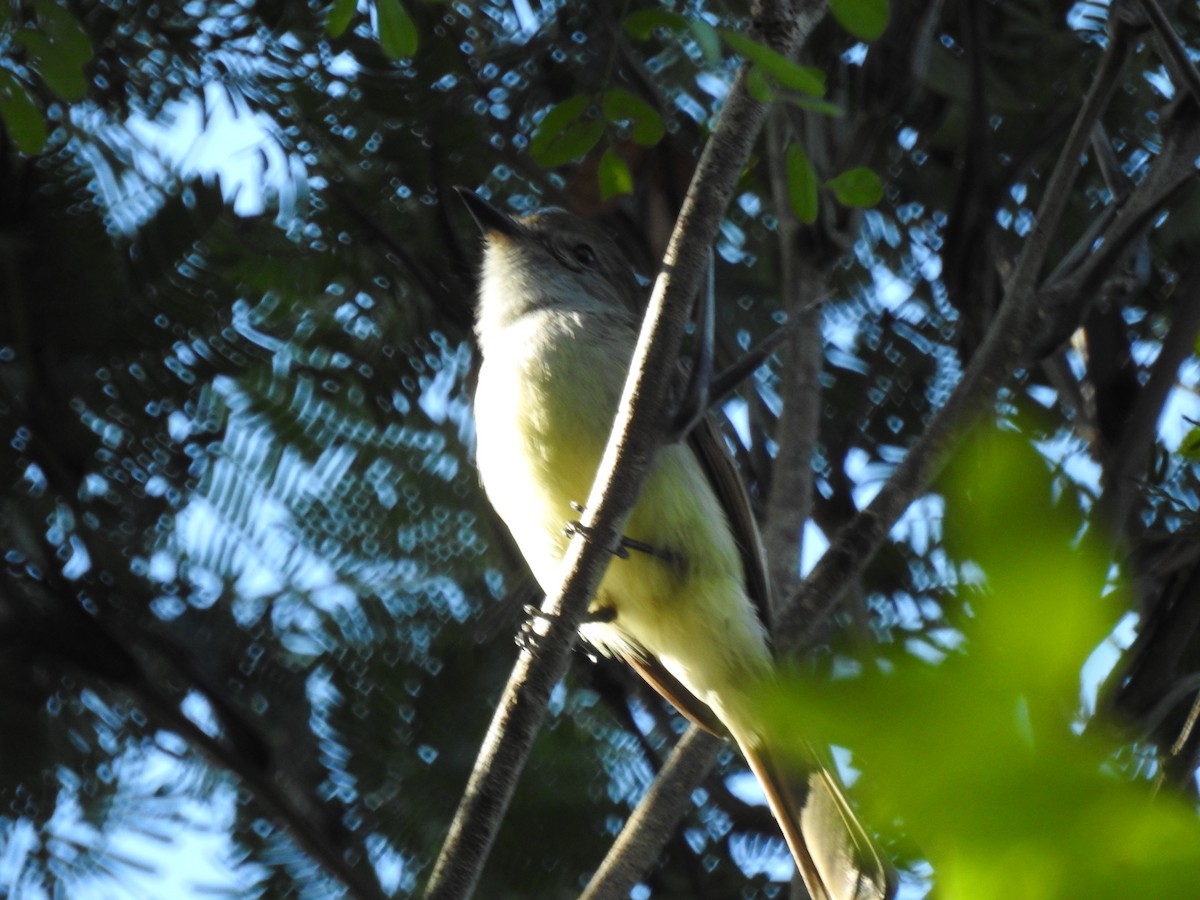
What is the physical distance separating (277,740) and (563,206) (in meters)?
1.81

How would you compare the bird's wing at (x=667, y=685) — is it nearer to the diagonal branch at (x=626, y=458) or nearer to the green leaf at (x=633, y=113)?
the diagonal branch at (x=626, y=458)

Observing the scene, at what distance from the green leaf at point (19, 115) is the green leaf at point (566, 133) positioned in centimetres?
97

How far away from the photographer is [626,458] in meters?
2.26

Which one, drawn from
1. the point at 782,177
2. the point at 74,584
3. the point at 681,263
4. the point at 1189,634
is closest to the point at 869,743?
the point at 681,263

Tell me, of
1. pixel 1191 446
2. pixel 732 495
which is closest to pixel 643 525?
pixel 732 495

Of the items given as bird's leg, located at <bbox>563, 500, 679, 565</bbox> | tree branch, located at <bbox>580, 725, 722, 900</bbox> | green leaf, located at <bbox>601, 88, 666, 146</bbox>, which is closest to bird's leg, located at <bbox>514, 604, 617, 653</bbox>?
bird's leg, located at <bbox>563, 500, 679, 565</bbox>

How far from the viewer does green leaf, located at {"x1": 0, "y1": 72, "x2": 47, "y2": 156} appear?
105 inches

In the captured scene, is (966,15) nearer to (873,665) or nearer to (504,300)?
(504,300)

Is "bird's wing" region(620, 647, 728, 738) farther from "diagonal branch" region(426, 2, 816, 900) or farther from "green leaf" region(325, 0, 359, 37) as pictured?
"green leaf" region(325, 0, 359, 37)

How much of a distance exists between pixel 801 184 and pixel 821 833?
1.39 m

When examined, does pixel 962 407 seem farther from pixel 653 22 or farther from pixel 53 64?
pixel 53 64

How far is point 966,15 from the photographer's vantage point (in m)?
3.77

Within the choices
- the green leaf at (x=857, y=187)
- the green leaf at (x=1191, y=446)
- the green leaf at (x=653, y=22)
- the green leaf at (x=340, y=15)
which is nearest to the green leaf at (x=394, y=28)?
the green leaf at (x=340, y=15)

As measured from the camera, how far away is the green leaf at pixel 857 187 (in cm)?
288
